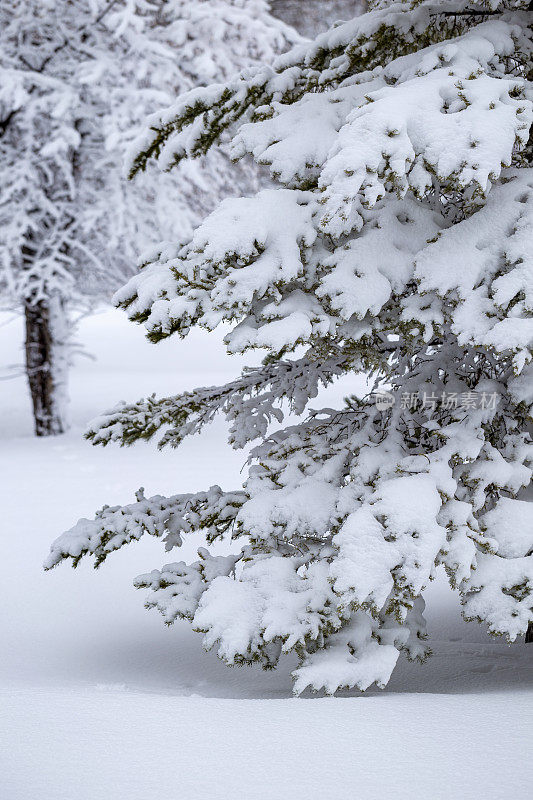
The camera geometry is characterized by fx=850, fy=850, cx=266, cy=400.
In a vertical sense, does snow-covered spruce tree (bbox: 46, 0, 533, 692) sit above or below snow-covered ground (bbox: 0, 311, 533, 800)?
above

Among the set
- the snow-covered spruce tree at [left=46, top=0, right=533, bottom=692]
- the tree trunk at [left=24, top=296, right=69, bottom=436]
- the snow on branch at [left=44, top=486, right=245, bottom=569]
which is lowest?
the tree trunk at [left=24, top=296, right=69, bottom=436]

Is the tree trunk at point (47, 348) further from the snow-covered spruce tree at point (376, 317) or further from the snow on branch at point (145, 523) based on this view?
the snow-covered spruce tree at point (376, 317)

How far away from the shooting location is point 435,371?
452cm

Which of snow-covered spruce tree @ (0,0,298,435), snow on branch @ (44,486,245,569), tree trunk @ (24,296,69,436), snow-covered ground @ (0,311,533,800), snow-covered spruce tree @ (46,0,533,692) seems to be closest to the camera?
snow-covered ground @ (0,311,533,800)

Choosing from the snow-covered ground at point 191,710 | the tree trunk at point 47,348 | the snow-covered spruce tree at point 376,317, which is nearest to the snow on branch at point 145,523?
the snow-covered spruce tree at point 376,317

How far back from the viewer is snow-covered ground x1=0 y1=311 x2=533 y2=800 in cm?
288

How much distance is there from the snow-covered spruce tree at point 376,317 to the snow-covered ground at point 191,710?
45cm

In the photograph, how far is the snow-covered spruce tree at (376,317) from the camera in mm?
3607

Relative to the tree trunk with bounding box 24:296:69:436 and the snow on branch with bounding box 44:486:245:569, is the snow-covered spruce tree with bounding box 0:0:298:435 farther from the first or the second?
the snow on branch with bounding box 44:486:245:569

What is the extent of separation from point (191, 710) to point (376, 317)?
6.37 feet

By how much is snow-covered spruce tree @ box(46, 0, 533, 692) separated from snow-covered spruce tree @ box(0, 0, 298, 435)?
7696 mm

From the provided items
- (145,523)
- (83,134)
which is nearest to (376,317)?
(145,523)

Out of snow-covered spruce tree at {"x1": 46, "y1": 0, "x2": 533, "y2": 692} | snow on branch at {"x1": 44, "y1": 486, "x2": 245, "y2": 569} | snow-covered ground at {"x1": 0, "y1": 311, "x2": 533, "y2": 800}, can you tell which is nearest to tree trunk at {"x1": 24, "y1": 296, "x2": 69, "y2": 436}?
snow-covered ground at {"x1": 0, "y1": 311, "x2": 533, "y2": 800}

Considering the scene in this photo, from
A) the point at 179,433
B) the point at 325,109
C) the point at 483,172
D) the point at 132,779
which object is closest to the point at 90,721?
the point at 132,779
